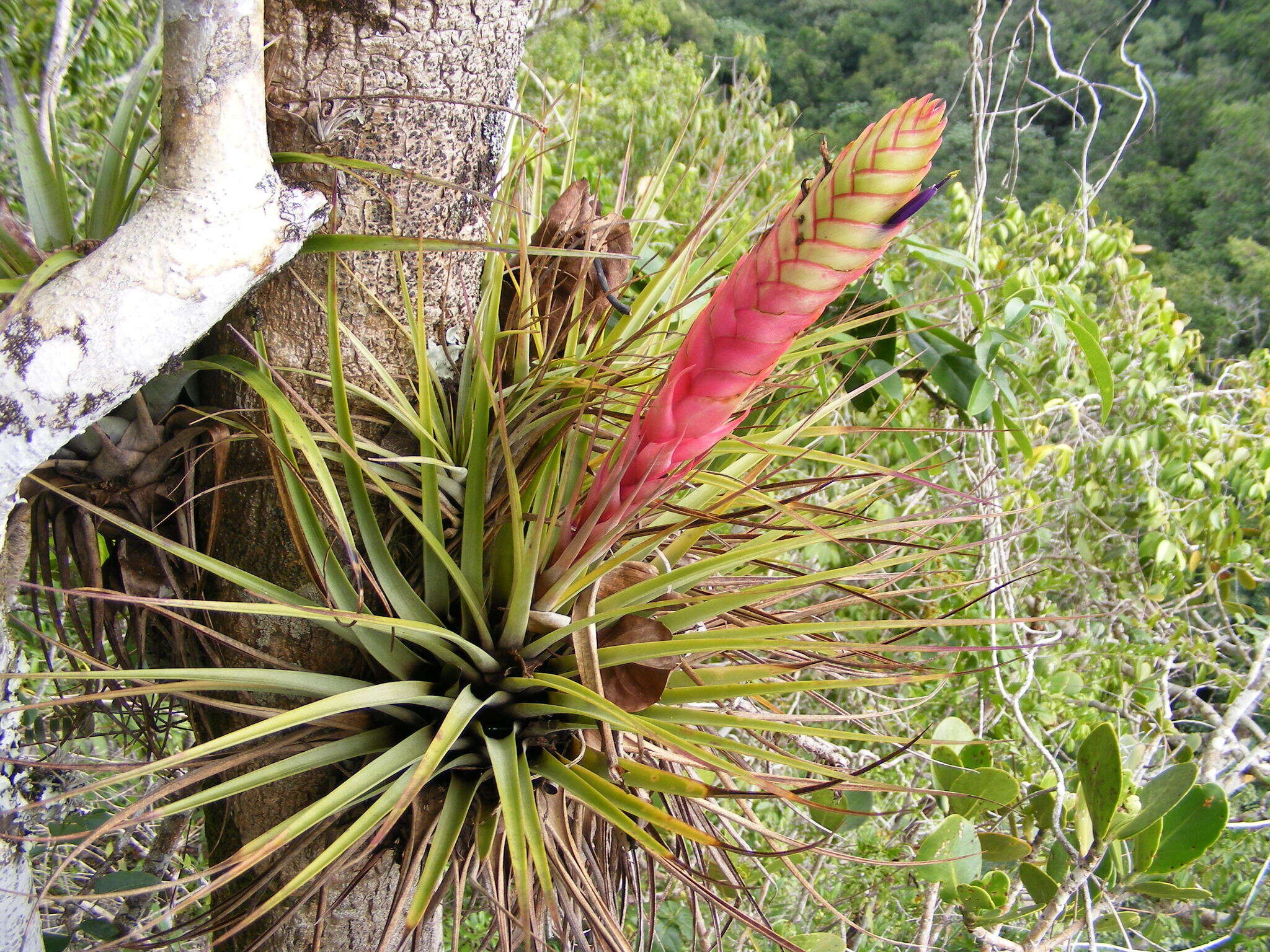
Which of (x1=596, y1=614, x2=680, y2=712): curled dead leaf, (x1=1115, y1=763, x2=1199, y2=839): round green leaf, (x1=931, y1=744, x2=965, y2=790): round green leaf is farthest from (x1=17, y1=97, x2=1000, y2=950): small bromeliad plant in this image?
(x1=1115, y1=763, x2=1199, y2=839): round green leaf

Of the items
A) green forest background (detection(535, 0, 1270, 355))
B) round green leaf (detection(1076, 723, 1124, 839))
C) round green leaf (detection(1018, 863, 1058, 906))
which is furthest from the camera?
green forest background (detection(535, 0, 1270, 355))

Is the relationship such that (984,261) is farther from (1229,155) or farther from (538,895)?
(1229,155)

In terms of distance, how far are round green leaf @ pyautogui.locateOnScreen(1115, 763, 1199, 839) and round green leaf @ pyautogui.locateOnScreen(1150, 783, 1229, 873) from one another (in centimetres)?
3

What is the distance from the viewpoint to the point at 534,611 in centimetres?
62

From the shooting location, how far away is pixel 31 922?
0.60m

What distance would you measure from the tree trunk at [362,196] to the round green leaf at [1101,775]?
2.13 ft

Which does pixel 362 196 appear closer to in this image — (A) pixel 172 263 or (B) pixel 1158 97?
(A) pixel 172 263

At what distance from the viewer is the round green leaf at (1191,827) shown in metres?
0.84

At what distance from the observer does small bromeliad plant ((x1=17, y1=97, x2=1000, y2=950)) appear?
1.70ft

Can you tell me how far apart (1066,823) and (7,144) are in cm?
150

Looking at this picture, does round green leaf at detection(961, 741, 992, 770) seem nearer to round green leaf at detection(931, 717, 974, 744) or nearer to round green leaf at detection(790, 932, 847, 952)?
round green leaf at detection(931, 717, 974, 744)

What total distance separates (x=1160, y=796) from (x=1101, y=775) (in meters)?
0.08

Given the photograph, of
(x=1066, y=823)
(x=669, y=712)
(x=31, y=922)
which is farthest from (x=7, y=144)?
(x=1066, y=823)

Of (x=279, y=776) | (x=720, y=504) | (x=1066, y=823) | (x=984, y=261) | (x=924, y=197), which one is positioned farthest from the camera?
(x=984, y=261)
